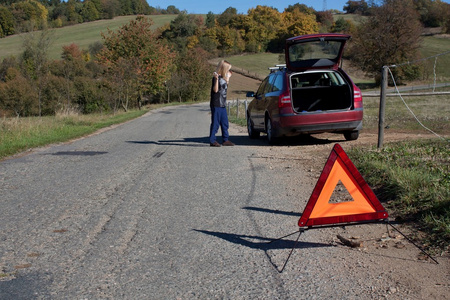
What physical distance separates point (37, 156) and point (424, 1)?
96.4 m

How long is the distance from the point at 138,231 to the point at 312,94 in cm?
778

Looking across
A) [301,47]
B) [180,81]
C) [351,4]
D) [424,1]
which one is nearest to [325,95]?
[301,47]

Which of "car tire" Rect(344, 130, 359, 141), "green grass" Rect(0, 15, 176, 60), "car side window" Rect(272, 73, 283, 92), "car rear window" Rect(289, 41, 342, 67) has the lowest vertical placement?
"car tire" Rect(344, 130, 359, 141)

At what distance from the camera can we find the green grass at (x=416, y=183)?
14.2 feet

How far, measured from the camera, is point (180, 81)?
7044cm

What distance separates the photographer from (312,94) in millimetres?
11383

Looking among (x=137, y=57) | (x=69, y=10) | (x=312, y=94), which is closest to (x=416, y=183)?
(x=312, y=94)

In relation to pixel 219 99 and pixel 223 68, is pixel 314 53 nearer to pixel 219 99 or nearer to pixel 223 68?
pixel 223 68

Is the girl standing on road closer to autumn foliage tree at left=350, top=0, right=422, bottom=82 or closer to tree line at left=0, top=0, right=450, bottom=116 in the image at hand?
tree line at left=0, top=0, right=450, bottom=116

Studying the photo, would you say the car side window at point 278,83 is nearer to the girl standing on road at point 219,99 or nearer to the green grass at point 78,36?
the girl standing on road at point 219,99

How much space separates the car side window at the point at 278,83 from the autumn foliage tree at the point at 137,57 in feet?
105

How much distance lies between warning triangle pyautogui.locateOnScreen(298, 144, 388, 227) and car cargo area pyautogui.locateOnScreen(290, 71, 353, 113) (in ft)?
21.4

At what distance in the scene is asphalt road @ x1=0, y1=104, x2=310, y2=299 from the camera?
10.9 feet

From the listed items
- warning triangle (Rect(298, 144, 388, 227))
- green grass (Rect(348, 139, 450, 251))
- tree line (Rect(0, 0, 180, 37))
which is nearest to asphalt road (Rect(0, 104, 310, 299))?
warning triangle (Rect(298, 144, 388, 227))
